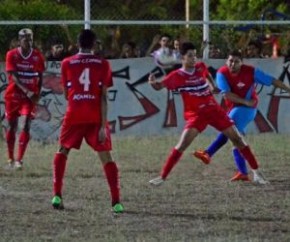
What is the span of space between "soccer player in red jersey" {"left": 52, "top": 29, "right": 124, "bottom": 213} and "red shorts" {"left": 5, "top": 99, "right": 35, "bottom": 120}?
3.85m

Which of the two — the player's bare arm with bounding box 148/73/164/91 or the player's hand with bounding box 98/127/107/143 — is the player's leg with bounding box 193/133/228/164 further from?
the player's hand with bounding box 98/127/107/143

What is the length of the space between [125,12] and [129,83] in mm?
11806

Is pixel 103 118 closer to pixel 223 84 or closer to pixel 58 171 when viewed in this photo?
pixel 58 171

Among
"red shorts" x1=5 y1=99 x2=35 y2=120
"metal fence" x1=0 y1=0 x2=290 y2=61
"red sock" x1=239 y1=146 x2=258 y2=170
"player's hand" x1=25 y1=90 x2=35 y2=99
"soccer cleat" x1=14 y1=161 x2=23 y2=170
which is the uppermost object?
"metal fence" x1=0 y1=0 x2=290 y2=61

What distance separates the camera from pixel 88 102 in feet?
35.4

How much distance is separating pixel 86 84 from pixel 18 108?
4.22 meters

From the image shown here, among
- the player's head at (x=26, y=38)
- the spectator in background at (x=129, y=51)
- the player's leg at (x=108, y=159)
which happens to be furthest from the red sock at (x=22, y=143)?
the spectator in background at (x=129, y=51)

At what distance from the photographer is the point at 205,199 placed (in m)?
11.9

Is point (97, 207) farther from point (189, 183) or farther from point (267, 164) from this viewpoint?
point (267, 164)

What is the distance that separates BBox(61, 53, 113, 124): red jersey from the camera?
10.7m

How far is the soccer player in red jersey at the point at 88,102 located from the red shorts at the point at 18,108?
12.6 feet

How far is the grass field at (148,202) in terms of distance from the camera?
979cm

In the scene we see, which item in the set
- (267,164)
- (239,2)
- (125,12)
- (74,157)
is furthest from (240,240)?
(239,2)

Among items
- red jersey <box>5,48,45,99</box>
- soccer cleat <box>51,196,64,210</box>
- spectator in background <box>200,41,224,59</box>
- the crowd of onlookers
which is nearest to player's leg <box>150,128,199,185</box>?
soccer cleat <box>51,196,64,210</box>
